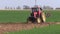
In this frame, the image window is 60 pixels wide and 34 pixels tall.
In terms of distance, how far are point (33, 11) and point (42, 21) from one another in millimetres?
1564

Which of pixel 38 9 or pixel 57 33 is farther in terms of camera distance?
pixel 38 9

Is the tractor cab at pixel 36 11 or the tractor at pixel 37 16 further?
the tractor cab at pixel 36 11

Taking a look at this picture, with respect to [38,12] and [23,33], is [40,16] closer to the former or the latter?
[38,12]

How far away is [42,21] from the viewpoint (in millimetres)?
30641

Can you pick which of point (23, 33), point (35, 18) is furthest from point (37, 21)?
point (23, 33)

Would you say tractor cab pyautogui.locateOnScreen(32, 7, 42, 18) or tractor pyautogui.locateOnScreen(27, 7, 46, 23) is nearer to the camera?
tractor pyautogui.locateOnScreen(27, 7, 46, 23)

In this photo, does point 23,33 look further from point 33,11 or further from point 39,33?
point 33,11

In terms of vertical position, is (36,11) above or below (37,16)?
above

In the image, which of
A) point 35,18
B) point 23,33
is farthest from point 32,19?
point 23,33

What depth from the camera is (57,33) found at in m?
18.3

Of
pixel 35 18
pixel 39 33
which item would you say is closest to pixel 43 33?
pixel 39 33

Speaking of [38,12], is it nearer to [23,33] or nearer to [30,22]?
[30,22]

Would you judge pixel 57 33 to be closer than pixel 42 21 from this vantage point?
Yes

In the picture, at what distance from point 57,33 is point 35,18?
11.2m
